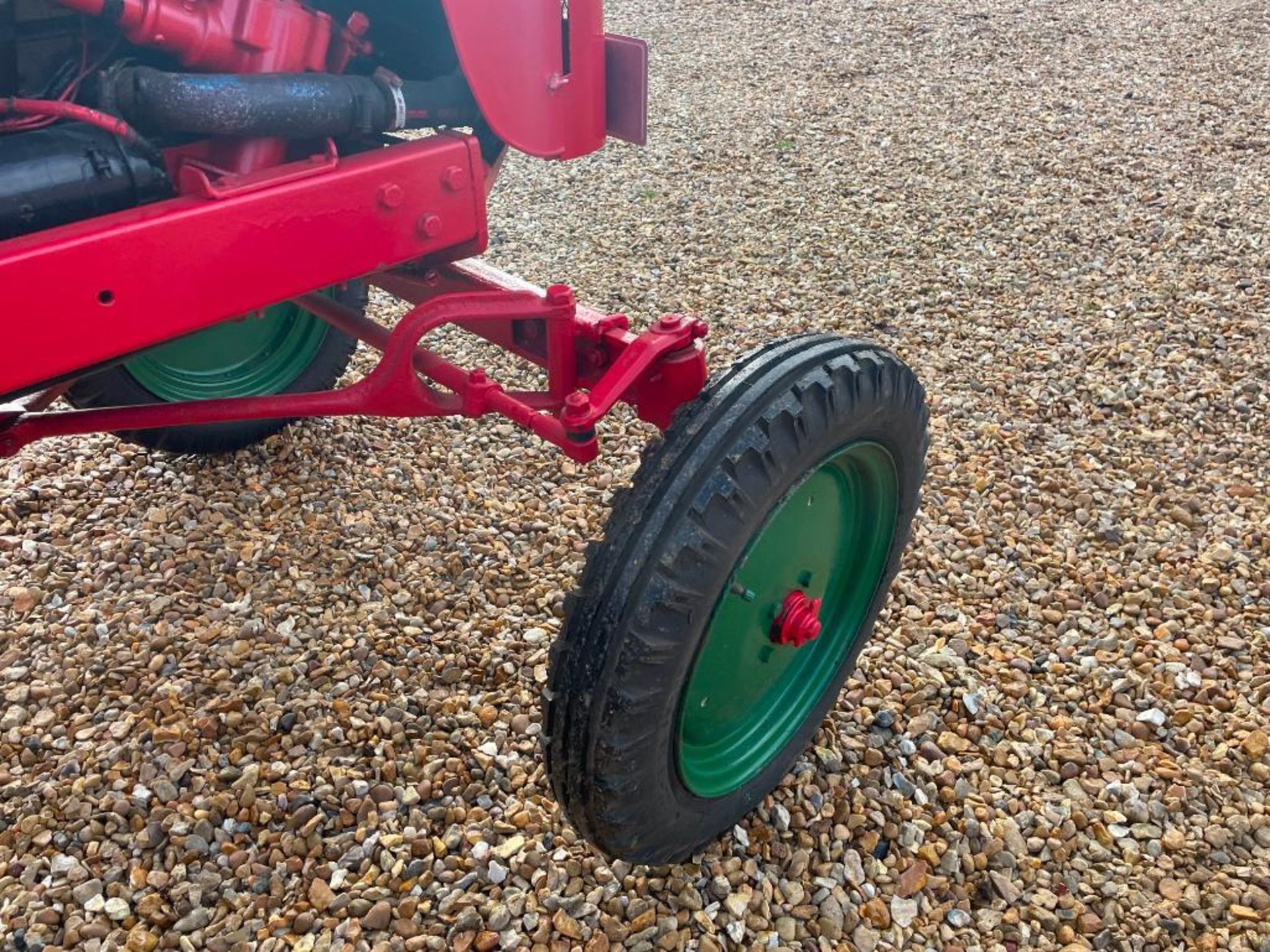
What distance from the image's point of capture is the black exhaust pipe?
1602 millimetres

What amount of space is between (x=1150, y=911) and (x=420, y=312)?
1.90 metres

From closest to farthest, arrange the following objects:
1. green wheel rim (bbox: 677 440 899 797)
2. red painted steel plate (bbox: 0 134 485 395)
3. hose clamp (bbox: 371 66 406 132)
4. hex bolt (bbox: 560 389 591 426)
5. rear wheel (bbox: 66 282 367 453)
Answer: red painted steel plate (bbox: 0 134 485 395)
hex bolt (bbox: 560 389 591 426)
hose clamp (bbox: 371 66 406 132)
green wheel rim (bbox: 677 440 899 797)
rear wheel (bbox: 66 282 367 453)

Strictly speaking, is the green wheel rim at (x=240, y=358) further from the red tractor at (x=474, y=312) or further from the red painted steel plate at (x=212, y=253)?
the red painted steel plate at (x=212, y=253)

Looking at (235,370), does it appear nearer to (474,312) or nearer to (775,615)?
(474,312)

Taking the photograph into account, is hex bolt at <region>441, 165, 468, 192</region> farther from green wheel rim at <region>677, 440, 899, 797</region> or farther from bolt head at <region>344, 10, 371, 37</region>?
green wheel rim at <region>677, 440, 899, 797</region>

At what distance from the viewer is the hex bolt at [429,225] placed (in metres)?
1.85

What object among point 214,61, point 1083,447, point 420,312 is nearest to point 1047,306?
point 1083,447

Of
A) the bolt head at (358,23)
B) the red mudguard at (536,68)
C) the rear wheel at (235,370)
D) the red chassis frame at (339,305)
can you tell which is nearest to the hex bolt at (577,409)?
the red chassis frame at (339,305)

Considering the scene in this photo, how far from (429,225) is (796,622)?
3.35 feet

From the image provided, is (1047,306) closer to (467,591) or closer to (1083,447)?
(1083,447)

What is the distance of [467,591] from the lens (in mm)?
2818

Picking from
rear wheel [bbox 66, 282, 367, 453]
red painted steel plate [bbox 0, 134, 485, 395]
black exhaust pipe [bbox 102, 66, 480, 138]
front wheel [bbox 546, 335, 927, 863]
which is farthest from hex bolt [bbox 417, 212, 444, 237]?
rear wheel [bbox 66, 282, 367, 453]

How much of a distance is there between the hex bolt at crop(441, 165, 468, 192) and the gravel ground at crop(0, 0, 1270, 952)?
1239mm

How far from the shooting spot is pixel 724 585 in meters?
1.70
